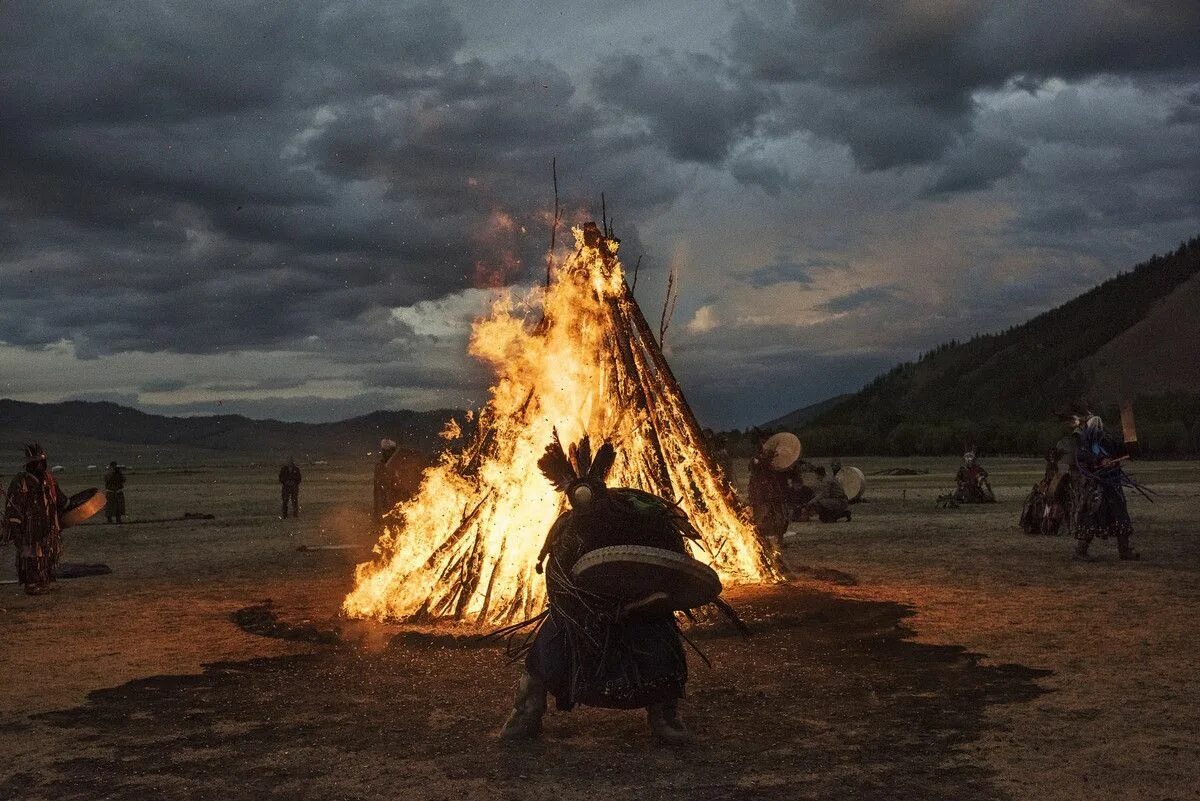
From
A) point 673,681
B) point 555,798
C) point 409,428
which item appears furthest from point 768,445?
point 555,798

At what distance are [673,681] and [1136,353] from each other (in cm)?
14237

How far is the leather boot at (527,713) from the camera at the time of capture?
6754 mm

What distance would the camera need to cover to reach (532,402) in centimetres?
1225

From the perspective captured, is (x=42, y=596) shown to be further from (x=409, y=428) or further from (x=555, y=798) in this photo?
(x=555, y=798)

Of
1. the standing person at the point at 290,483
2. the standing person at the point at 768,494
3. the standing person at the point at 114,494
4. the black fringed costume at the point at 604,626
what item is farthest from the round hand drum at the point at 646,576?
the standing person at the point at 114,494

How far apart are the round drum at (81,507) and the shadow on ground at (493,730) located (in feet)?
20.7

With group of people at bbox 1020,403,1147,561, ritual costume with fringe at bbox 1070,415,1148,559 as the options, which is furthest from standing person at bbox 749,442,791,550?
ritual costume with fringe at bbox 1070,415,1148,559

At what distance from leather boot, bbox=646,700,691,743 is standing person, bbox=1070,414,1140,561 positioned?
33.7 ft

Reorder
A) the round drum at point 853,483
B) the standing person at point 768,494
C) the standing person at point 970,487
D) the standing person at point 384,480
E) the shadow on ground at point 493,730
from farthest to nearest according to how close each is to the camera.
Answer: the round drum at point 853,483
the standing person at point 970,487
the standing person at point 384,480
the standing person at point 768,494
the shadow on ground at point 493,730

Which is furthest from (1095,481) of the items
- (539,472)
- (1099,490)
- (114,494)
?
(114,494)

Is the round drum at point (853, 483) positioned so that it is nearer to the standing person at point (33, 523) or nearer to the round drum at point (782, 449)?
the round drum at point (782, 449)

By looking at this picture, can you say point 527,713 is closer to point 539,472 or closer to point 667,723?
point 667,723

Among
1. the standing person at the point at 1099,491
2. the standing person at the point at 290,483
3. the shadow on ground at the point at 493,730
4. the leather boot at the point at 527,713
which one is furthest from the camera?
the standing person at the point at 290,483

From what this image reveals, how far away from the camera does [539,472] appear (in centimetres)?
1207
